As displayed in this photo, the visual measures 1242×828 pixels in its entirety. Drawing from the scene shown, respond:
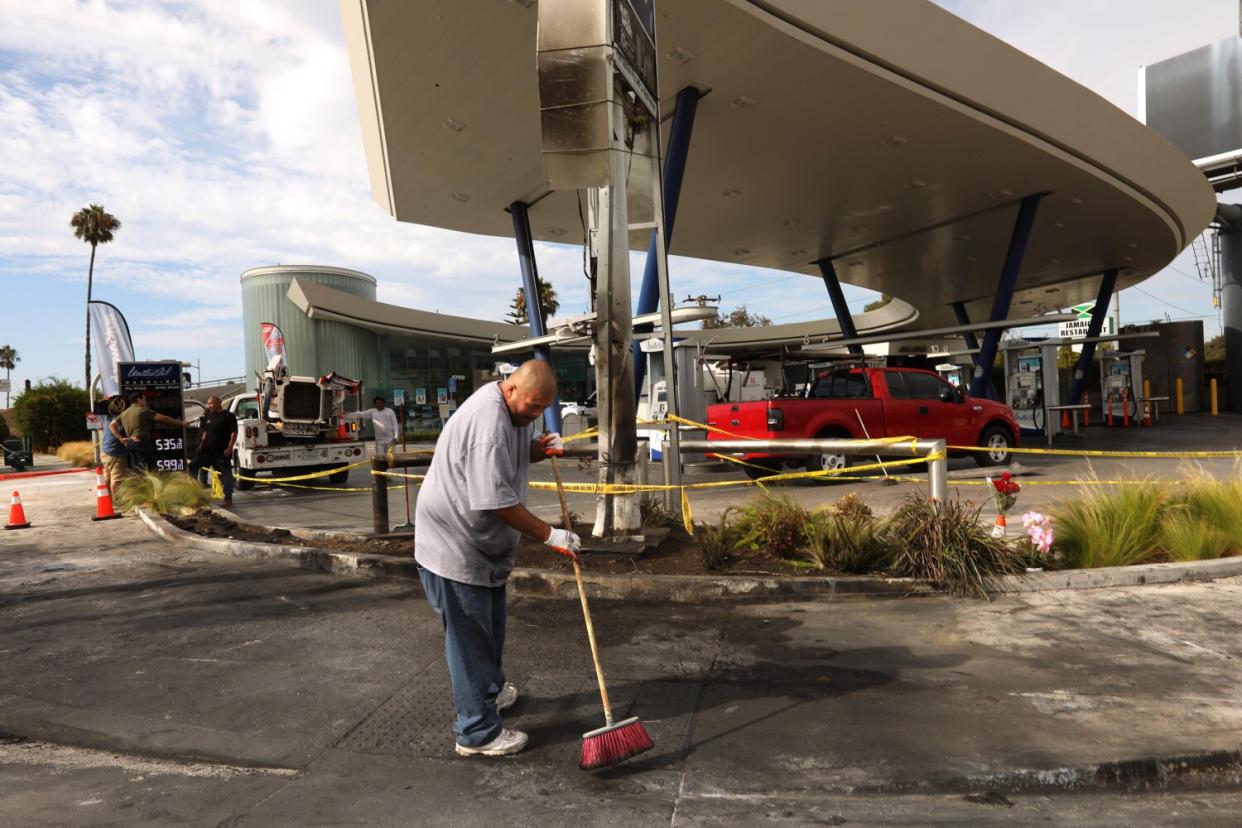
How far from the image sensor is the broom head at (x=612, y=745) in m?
3.33

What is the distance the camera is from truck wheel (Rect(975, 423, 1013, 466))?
14583 millimetres

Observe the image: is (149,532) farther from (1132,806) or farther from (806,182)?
(806,182)

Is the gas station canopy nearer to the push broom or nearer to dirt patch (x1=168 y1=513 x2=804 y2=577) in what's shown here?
dirt patch (x1=168 y1=513 x2=804 y2=577)

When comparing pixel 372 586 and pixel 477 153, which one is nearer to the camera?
pixel 372 586

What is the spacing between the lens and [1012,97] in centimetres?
1458

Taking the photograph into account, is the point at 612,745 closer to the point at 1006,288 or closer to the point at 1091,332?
the point at 1006,288

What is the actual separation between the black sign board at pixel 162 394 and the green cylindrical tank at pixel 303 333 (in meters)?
21.5

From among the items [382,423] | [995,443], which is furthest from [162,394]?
A: [995,443]

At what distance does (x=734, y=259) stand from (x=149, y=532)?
19958 millimetres

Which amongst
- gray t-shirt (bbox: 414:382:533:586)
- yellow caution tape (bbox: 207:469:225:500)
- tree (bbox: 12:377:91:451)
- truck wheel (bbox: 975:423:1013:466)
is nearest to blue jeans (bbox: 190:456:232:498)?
yellow caution tape (bbox: 207:469:225:500)

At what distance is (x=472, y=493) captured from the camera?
3.41 m

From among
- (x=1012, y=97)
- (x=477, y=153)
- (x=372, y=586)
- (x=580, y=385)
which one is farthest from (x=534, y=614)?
(x=580, y=385)

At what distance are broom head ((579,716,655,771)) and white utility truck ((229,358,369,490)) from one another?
44.5 feet

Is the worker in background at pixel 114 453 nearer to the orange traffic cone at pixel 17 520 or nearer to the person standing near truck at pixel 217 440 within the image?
the person standing near truck at pixel 217 440
